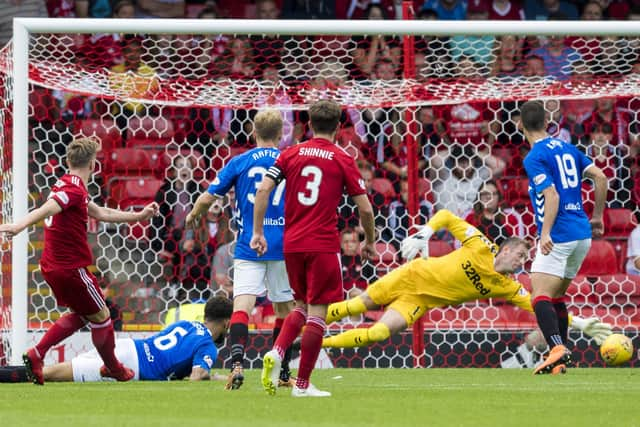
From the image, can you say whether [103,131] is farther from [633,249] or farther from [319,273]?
[319,273]

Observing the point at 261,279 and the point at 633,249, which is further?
the point at 633,249

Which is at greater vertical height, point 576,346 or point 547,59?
point 547,59

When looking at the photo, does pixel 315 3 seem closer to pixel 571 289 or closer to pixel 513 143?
pixel 513 143

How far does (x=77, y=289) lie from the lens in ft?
22.4

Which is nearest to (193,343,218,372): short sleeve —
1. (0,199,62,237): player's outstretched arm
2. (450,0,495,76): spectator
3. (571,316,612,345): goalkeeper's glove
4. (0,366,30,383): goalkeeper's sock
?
(0,366,30,383): goalkeeper's sock

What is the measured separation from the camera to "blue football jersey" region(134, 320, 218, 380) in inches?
289

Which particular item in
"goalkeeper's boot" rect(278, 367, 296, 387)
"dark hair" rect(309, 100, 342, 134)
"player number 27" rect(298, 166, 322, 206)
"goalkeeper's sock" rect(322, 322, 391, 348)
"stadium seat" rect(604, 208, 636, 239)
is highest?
"dark hair" rect(309, 100, 342, 134)

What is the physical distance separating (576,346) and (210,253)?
10.7 ft

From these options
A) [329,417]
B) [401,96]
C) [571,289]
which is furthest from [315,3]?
[329,417]

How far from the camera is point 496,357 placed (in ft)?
33.2

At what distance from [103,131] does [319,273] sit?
580 centimetres

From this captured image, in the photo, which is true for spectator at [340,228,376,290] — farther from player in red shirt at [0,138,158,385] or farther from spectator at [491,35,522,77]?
player in red shirt at [0,138,158,385]

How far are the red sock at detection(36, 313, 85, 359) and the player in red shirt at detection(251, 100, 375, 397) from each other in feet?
4.81

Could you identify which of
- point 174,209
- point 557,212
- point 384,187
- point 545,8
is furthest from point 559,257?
point 545,8
